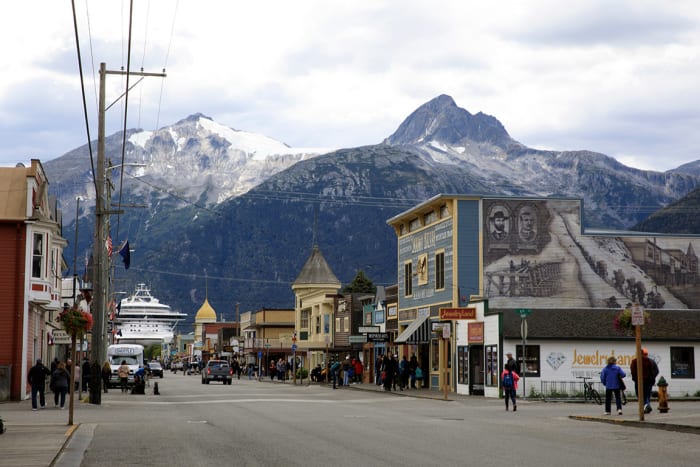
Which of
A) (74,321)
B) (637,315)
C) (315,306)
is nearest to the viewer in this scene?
(637,315)

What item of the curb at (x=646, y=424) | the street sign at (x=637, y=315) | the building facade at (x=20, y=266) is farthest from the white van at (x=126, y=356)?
the street sign at (x=637, y=315)

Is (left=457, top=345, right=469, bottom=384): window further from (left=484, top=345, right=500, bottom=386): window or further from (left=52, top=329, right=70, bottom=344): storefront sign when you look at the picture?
(left=52, top=329, right=70, bottom=344): storefront sign

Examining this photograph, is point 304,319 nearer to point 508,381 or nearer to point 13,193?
point 13,193

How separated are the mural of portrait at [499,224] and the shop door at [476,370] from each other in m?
7.03

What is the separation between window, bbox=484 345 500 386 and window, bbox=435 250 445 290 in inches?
338

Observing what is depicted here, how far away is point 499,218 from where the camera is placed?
49.7m

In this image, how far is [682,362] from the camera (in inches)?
1620

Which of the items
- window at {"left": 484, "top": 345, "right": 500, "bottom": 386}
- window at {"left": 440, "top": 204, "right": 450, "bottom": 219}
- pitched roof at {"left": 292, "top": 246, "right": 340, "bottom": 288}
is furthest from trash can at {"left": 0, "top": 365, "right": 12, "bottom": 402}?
pitched roof at {"left": 292, "top": 246, "right": 340, "bottom": 288}

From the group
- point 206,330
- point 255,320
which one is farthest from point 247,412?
point 206,330

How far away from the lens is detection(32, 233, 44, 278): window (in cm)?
3978

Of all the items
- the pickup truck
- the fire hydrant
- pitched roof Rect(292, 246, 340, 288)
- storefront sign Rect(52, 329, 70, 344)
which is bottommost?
the pickup truck

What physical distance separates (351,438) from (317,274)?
68885 mm

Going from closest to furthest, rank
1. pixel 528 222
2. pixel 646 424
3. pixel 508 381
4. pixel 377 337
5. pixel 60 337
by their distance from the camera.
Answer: pixel 646 424, pixel 508 381, pixel 60 337, pixel 528 222, pixel 377 337

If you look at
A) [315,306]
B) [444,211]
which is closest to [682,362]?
[444,211]
